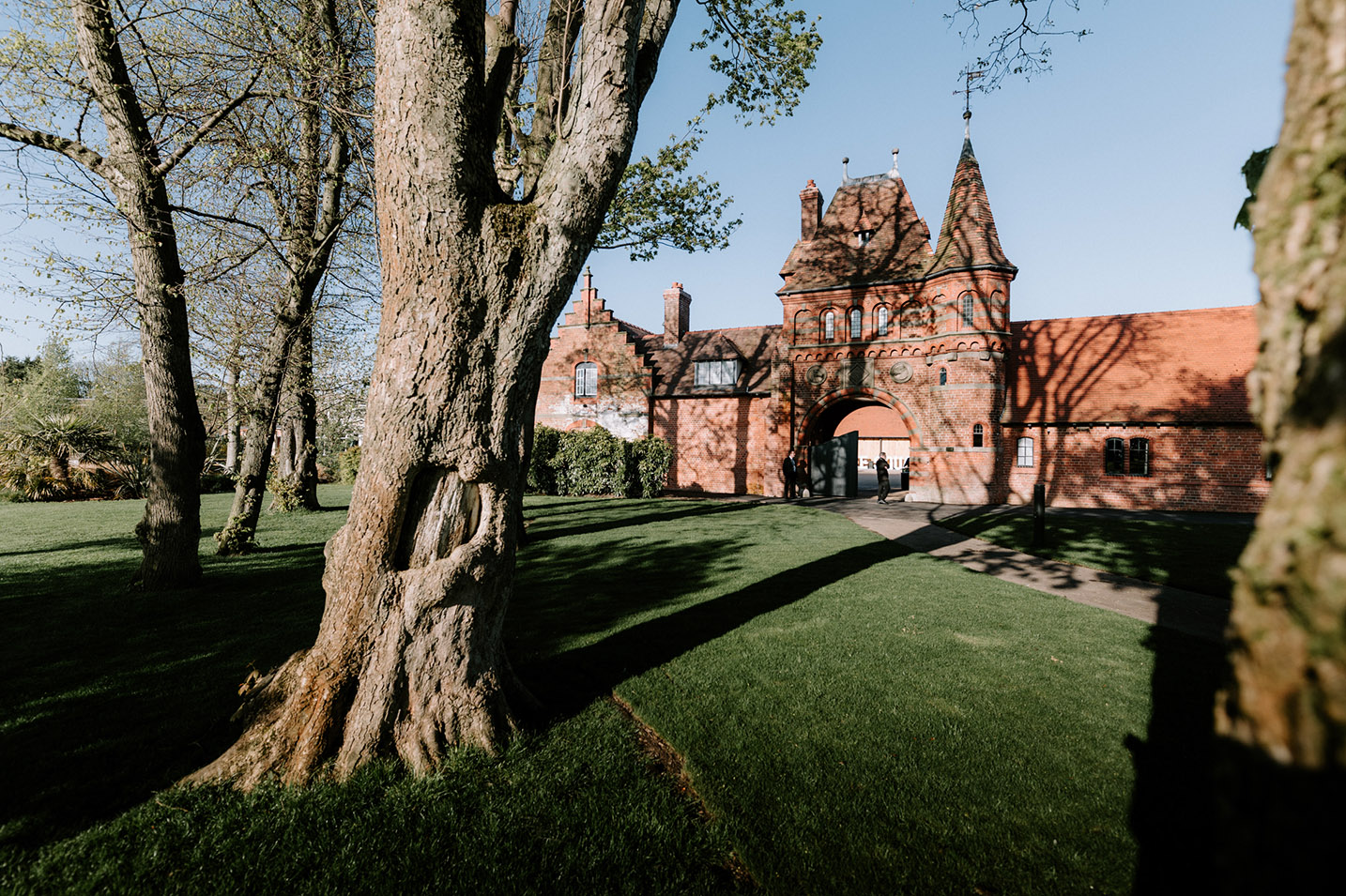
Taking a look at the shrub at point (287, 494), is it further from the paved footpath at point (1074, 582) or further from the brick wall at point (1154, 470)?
the brick wall at point (1154, 470)

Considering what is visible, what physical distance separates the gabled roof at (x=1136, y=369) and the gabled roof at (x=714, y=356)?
32.9ft

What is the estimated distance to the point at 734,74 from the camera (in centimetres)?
899

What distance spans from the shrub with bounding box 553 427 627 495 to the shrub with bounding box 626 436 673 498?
0.38m

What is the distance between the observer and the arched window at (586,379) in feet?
93.6

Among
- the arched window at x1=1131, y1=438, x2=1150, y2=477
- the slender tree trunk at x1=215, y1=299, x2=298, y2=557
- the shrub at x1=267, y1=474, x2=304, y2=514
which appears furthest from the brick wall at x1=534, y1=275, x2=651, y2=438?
the arched window at x1=1131, y1=438, x2=1150, y2=477

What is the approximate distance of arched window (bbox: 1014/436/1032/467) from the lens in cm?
2139

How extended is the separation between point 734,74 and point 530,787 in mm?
9612

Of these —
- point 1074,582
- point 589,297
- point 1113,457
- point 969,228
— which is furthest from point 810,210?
point 1074,582

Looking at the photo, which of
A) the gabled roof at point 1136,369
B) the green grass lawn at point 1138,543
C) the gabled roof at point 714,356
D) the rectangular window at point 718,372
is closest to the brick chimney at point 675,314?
the gabled roof at point 714,356

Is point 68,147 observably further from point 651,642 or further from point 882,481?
point 882,481

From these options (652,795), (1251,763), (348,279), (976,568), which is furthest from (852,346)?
(1251,763)

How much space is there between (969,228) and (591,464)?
1648 cm

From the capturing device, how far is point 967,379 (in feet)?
69.6

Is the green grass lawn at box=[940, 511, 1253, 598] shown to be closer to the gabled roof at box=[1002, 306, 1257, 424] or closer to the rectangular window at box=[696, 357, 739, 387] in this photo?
the gabled roof at box=[1002, 306, 1257, 424]
